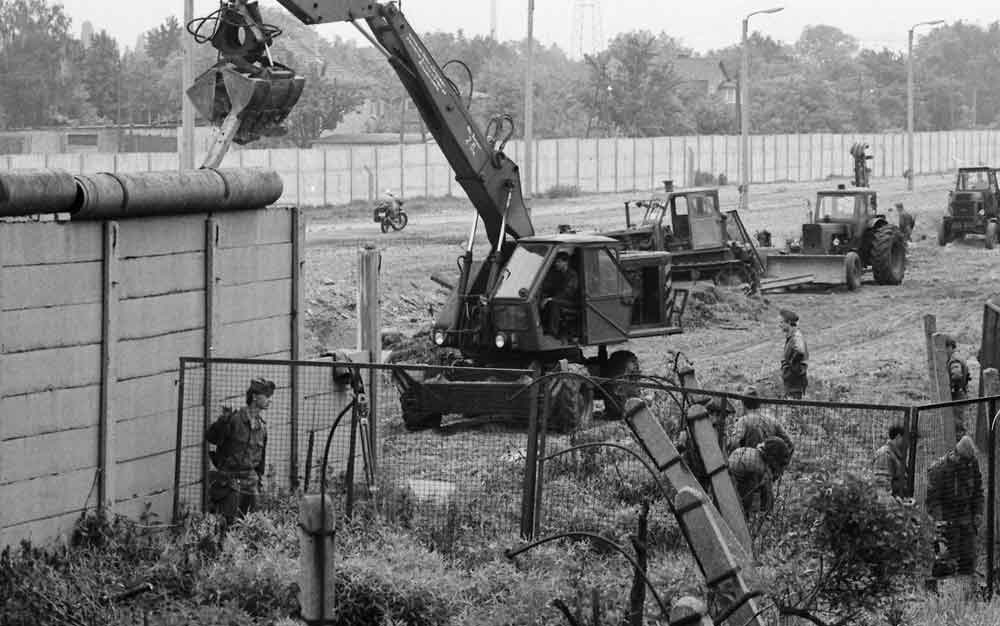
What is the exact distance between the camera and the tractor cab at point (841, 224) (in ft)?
110

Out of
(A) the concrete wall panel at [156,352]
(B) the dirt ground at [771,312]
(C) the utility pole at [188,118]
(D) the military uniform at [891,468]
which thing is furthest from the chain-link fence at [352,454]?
(C) the utility pole at [188,118]

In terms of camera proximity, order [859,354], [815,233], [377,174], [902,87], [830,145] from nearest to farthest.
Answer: [859,354]
[815,233]
[377,174]
[830,145]
[902,87]

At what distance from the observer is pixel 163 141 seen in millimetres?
70188

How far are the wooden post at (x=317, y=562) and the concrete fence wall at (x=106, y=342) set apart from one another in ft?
18.0

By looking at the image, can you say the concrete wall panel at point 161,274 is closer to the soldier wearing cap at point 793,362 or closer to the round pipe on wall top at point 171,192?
the round pipe on wall top at point 171,192

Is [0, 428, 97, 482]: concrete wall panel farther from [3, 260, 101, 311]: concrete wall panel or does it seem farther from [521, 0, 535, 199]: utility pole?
[521, 0, 535, 199]: utility pole

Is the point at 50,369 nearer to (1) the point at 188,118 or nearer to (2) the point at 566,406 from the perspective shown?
(2) the point at 566,406

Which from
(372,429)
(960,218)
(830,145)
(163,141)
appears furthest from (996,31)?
(372,429)

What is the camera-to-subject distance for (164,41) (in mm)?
120000

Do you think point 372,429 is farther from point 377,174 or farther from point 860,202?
point 377,174

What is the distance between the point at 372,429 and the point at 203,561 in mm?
3259

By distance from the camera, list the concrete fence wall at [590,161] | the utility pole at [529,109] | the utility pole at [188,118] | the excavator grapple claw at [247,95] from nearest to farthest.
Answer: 1. the excavator grapple claw at [247,95]
2. the utility pole at [188,118]
3. the utility pole at [529,109]
4. the concrete fence wall at [590,161]

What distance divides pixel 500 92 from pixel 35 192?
90.6 meters

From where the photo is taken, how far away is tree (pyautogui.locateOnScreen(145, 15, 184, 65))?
386 feet
